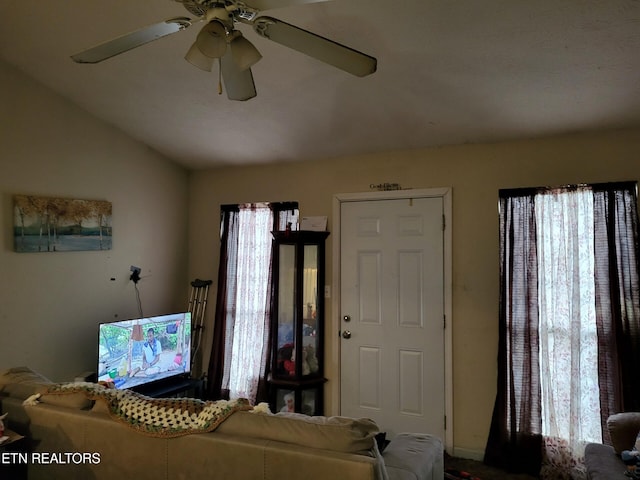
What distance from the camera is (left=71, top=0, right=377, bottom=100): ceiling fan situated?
4.86 feet

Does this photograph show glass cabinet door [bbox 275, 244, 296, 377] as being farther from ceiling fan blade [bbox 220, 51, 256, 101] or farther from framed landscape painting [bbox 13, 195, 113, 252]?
ceiling fan blade [bbox 220, 51, 256, 101]

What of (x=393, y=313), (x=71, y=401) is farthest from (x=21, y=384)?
(x=393, y=313)

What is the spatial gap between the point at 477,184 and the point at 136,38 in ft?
8.18

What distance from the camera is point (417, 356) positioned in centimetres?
340

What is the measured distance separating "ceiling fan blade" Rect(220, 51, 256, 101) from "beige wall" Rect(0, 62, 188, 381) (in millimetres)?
1953

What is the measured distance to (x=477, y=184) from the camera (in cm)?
324

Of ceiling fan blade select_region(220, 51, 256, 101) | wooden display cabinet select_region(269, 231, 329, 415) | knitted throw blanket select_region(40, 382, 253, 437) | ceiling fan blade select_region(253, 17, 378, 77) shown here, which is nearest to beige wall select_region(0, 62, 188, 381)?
wooden display cabinet select_region(269, 231, 329, 415)

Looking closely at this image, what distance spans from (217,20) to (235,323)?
299 centimetres

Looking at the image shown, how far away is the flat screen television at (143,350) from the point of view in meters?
3.20

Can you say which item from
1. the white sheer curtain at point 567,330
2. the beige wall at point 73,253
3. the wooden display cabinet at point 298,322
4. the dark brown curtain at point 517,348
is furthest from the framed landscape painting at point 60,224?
the white sheer curtain at point 567,330

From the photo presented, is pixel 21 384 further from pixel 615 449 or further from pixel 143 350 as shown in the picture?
pixel 615 449

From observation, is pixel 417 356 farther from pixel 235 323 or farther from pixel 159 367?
pixel 159 367

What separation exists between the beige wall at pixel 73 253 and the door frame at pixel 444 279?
1.65 meters

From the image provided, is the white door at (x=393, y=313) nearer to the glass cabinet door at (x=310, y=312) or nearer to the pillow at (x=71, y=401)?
the glass cabinet door at (x=310, y=312)
